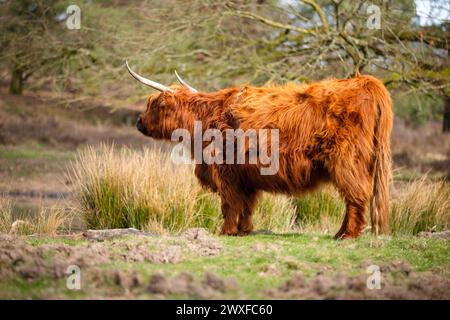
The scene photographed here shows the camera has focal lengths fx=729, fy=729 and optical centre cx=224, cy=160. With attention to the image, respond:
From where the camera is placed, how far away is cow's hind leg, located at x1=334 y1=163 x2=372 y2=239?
21.4 feet

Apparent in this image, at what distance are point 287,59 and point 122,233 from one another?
25.6 ft

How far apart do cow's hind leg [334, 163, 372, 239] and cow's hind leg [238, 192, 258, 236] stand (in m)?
0.98

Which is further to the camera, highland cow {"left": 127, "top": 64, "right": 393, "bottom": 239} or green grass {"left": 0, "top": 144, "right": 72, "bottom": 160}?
green grass {"left": 0, "top": 144, "right": 72, "bottom": 160}

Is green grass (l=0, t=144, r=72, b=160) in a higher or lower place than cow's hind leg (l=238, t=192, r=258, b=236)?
lower

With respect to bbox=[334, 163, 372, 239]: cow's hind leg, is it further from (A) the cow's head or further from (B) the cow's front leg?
(A) the cow's head

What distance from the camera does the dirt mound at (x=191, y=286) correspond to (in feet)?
15.2

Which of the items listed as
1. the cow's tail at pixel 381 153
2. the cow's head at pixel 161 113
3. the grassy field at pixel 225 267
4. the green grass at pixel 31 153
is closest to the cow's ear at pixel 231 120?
the cow's head at pixel 161 113

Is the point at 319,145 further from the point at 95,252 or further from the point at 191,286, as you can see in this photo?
the point at 191,286

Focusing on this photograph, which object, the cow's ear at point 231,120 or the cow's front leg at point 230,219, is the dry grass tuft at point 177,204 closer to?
the cow's front leg at point 230,219

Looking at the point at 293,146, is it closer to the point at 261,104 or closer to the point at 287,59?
the point at 261,104

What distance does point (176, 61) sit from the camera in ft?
48.4

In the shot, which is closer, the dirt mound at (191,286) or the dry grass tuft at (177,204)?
the dirt mound at (191,286)

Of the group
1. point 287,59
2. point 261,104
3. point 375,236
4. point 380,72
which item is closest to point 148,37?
point 287,59

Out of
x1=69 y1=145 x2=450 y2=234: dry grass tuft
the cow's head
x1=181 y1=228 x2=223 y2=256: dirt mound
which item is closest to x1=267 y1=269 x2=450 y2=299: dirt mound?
x1=181 y1=228 x2=223 y2=256: dirt mound
